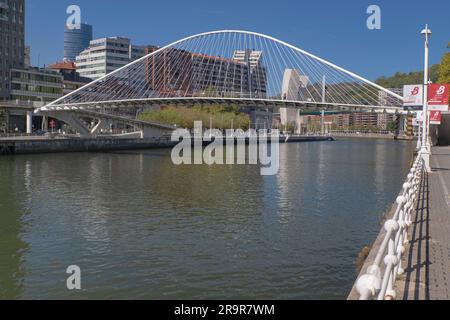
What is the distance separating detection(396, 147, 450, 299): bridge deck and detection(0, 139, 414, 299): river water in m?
1.65

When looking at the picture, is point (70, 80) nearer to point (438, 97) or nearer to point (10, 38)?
point (10, 38)

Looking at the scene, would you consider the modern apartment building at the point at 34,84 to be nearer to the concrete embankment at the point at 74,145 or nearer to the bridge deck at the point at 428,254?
the concrete embankment at the point at 74,145

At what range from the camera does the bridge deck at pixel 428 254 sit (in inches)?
266

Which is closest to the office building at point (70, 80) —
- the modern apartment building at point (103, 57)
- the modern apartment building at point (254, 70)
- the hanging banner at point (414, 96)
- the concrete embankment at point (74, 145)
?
the modern apartment building at point (103, 57)

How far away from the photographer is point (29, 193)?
76.0 feet

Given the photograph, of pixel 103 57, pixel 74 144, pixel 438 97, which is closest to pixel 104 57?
pixel 103 57

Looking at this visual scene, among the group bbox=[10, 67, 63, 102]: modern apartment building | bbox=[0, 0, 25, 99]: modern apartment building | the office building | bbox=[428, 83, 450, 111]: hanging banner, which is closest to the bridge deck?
bbox=[428, 83, 450, 111]: hanging banner

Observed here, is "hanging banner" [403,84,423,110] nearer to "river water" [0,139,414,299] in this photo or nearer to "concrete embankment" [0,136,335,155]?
"river water" [0,139,414,299]

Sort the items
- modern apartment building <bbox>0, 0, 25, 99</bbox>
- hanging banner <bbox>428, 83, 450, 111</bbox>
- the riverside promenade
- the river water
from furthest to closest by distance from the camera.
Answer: modern apartment building <bbox>0, 0, 25, 99</bbox>
hanging banner <bbox>428, 83, 450, 111</bbox>
the river water
the riverside promenade

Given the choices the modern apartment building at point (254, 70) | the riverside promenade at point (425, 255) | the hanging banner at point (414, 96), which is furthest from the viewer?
the modern apartment building at point (254, 70)

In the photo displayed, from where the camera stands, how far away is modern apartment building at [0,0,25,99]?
86.0 metres

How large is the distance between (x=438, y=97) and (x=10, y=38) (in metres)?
81.4

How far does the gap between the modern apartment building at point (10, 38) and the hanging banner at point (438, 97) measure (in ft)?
247
